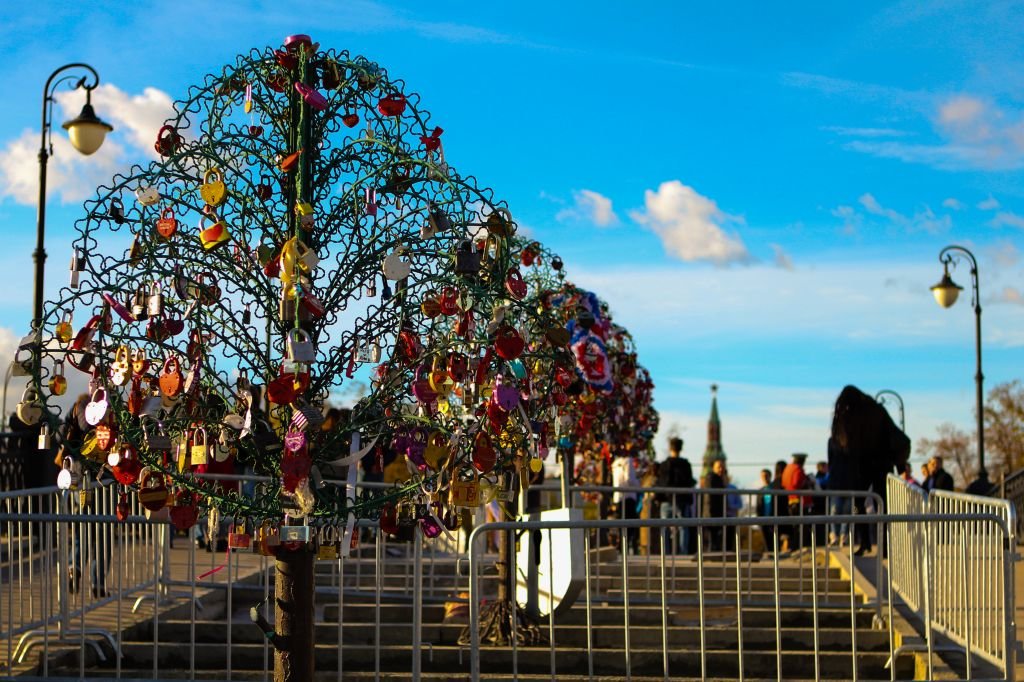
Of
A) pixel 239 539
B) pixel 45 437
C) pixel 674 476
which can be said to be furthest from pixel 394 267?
pixel 674 476

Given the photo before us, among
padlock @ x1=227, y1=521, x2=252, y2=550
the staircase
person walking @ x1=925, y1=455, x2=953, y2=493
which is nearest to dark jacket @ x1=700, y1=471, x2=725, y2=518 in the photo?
person walking @ x1=925, y1=455, x2=953, y2=493

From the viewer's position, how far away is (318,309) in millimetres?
5387

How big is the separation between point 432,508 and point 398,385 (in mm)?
550

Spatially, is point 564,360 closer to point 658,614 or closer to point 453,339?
point 453,339

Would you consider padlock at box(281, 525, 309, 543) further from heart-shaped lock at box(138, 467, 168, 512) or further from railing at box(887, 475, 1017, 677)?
railing at box(887, 475, 1017, 677)

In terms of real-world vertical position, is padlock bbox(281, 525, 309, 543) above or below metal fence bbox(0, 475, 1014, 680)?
above

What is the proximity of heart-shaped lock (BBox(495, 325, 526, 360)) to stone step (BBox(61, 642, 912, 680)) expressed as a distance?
4.05m

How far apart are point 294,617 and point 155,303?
4.94 ft

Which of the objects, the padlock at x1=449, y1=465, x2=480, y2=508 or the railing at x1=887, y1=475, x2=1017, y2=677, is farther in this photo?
the railing at x1=887, y1=475, x2=1017, y2=677

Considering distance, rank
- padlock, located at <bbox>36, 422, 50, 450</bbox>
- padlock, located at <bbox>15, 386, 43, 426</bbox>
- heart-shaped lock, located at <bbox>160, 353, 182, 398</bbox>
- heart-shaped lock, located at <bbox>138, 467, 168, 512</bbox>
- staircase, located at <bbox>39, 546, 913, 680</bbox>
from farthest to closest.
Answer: staircase, located at <bbox>39, 546, 913, 680</bbox>, padlock, located at <bbox>36, 422, 50, 450</bbox>, padlock, located at <bbox>15, 386, 43, 426</bbox>, heart-shaped lock, located at <bbox>138, 467, 168, 512</bbox>, heart-shaped lock, located at <bbox>160, 353, 182, 398</bbox>

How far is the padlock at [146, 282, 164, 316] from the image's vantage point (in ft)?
18.4

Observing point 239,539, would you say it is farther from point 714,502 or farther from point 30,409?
point 714,502

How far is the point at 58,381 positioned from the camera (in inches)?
229

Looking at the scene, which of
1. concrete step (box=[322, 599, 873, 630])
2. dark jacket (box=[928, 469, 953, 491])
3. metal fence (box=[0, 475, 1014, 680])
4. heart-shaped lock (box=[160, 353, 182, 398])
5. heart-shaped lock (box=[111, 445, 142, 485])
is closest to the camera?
heart-shaped lock (box=[111, 445, 142, 485])
